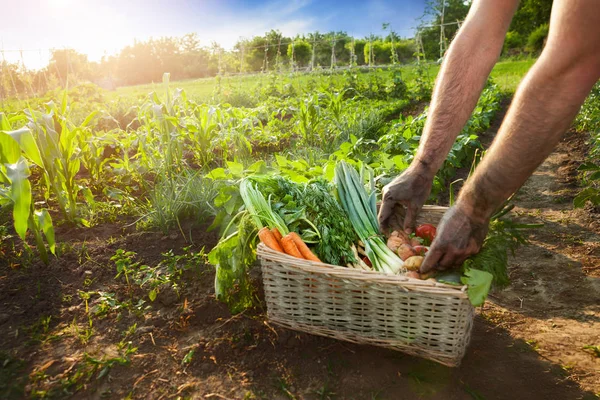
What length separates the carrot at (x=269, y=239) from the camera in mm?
1982

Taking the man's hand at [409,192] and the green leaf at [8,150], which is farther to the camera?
the green leaf at [8,150]

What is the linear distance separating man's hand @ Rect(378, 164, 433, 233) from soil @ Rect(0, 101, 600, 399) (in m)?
0.63

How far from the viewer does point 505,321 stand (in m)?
2.25

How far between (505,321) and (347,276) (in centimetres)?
100

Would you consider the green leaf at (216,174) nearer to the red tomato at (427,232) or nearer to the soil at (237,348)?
the soil at (237,348)

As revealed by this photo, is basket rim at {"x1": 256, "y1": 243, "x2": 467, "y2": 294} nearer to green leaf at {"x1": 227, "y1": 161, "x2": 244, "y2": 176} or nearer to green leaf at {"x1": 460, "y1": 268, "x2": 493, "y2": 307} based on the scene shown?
green leaf at {"x1": 460, "y1": 268, "x2": 493, "y2": 307}

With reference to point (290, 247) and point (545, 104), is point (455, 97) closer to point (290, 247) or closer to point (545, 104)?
point (545, 104)

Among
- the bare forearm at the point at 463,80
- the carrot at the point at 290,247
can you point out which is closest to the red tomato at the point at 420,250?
the bare forearm at the point at 463,80

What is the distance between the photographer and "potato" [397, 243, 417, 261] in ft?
6.77

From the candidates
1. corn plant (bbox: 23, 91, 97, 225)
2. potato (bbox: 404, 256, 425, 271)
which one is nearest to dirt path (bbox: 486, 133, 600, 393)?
potato (bbox: 404, 256, 425, 271)

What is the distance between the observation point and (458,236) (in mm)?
1729

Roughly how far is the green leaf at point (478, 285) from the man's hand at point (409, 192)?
23.5 inches

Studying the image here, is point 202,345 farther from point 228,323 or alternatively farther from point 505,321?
point 505,321

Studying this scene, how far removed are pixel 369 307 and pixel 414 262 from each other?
272mm
